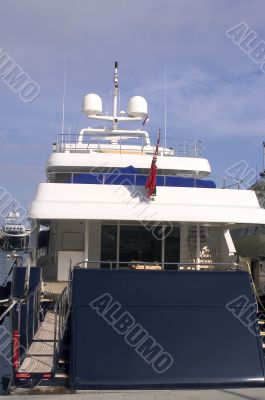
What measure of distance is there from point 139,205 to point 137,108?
7.52 meters

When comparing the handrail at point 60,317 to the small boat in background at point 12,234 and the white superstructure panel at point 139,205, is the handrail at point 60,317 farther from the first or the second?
the small boat in background at point 12,234

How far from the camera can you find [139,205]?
9.91 meters

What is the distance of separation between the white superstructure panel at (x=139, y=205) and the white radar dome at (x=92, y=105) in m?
6.70

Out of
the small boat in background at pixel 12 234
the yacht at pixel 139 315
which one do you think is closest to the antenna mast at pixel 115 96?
the yacht at pixel 139 315

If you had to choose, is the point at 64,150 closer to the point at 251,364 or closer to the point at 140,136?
the point at 140,136

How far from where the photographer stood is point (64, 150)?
14.2 meters

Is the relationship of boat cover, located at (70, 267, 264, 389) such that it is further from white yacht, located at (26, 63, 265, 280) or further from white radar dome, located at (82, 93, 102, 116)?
white radar dome, located at (82, 93, 102, 116)

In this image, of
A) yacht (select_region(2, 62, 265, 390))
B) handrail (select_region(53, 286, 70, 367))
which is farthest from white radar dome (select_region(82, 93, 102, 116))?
handrail (select_region(53, 286, 70, 367))

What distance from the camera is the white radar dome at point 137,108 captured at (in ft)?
55.1

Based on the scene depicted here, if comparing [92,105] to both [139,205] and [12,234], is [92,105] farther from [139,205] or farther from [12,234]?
[12,234]

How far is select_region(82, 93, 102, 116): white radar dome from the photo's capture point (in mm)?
16438

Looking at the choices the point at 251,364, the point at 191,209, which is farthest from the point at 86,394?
the point at 191,209

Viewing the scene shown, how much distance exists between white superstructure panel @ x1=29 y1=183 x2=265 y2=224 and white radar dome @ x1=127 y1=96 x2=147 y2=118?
6810 mm

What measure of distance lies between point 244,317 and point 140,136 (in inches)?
392
